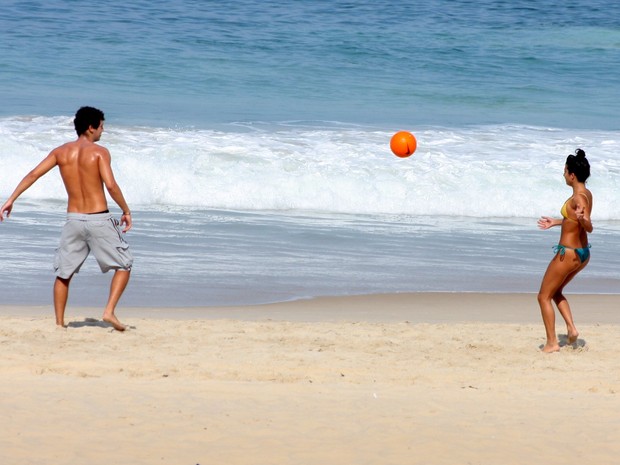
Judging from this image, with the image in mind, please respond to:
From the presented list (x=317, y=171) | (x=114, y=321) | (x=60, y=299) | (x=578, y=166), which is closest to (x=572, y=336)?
(x=578, y=166)

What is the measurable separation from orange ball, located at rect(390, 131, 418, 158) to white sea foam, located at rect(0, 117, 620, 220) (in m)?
1.22

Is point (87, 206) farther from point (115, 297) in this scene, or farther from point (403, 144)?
point (403, 144)

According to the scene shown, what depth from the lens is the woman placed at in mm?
6586

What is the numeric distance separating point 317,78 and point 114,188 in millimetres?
15953

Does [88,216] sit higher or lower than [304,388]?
higher

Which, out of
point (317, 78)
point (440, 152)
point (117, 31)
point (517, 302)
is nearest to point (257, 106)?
point (317, 78)

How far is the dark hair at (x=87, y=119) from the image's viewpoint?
696 centimetres

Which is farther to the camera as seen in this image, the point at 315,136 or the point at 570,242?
the point at 315,136

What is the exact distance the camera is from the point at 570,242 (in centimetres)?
673

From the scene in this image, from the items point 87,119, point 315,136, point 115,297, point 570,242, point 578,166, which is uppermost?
point 87,119

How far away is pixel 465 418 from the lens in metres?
5.07

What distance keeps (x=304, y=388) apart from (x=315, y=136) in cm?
1146

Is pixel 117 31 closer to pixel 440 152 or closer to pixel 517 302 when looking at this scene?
pixel 440 152

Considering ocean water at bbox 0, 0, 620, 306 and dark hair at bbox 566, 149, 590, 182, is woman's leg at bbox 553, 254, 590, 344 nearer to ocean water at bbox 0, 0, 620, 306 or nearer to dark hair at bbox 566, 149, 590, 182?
dark hair at bbox 566, 149, 590, 182
